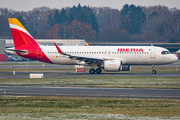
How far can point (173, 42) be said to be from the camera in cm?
12975

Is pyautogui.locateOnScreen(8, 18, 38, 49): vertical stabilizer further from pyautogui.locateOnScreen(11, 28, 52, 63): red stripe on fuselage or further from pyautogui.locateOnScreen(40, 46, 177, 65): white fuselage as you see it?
pyautogui.locateOnScreen(40, 46, 177, 65): white fuselage

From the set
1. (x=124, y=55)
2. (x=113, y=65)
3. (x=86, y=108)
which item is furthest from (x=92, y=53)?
(x=86, y=108)

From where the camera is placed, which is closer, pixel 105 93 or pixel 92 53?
Result: pixel 105 93

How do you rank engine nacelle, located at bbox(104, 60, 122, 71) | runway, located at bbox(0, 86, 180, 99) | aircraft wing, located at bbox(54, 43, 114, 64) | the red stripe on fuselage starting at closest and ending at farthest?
runway, located at bbox(0, 86, 180, 99)
engine nacelle, located at bbox(104, 60, 122, 71)
aircraft wing, located at bbox(54, 43, 114, 64)
the red stripe on fuselage

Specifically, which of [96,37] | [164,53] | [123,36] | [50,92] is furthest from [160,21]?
[50,92]

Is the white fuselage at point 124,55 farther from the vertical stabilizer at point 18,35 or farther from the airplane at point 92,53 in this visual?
the vertical stabilizer at point 18,35

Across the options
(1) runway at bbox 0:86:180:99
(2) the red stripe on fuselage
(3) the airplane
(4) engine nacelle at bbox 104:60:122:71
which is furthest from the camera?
(2) the red stripe on fuselage

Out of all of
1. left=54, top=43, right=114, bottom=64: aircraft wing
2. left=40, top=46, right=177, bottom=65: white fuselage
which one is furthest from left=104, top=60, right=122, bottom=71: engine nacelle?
left=40, top=46, right=177, bottom=65: white fuselage

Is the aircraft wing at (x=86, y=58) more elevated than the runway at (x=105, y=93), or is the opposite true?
the aircraft wing at (x=86, y=58)

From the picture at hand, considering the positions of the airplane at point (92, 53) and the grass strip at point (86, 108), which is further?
the airplane at point (92, 53)

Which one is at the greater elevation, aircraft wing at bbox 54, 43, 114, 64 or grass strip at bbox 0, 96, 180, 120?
aircraft wing at bbox 54, 43, 114, 64

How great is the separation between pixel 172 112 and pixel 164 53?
28690mm

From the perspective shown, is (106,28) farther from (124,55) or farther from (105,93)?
(105,93)

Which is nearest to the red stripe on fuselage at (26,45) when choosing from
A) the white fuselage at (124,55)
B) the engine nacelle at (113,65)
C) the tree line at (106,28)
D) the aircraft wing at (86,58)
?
the white fuselage at (124,55)
